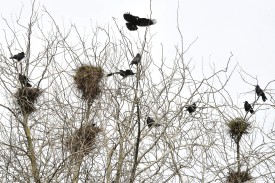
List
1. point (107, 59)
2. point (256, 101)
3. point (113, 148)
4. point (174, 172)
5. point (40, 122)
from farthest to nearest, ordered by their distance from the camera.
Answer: point (107, 59) < point (40, 122) < point (256, 101) < point (113, 148) < point (174, 172)

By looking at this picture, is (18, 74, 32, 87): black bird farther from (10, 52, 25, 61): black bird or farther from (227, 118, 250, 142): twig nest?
(227, 118, 250, 142): twig nest

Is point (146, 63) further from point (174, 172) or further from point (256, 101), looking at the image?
point (256, 101)

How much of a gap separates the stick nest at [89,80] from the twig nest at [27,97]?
2.26 ft

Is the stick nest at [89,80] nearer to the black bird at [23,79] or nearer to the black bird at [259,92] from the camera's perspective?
the black bird at [23,79]

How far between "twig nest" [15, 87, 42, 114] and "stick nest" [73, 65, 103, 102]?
69 centimetres

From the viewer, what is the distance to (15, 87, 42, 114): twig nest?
7.36m

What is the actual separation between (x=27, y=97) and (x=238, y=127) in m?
3.46

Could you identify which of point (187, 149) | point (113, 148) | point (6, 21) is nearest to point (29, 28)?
point (6, 21)

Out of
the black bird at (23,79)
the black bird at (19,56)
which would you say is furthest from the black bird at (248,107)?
the black bird at (19,56)

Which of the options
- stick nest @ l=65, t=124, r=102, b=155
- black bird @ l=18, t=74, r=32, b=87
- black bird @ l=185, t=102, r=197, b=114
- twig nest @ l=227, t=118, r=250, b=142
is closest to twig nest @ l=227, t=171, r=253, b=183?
twig nest @ l=227, t=118, r=250, b=142

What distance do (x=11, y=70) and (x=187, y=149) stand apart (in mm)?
3285

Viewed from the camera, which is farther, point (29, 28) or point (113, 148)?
point (29, 28)

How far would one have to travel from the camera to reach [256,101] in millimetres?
6703

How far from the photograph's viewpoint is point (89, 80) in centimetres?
767
